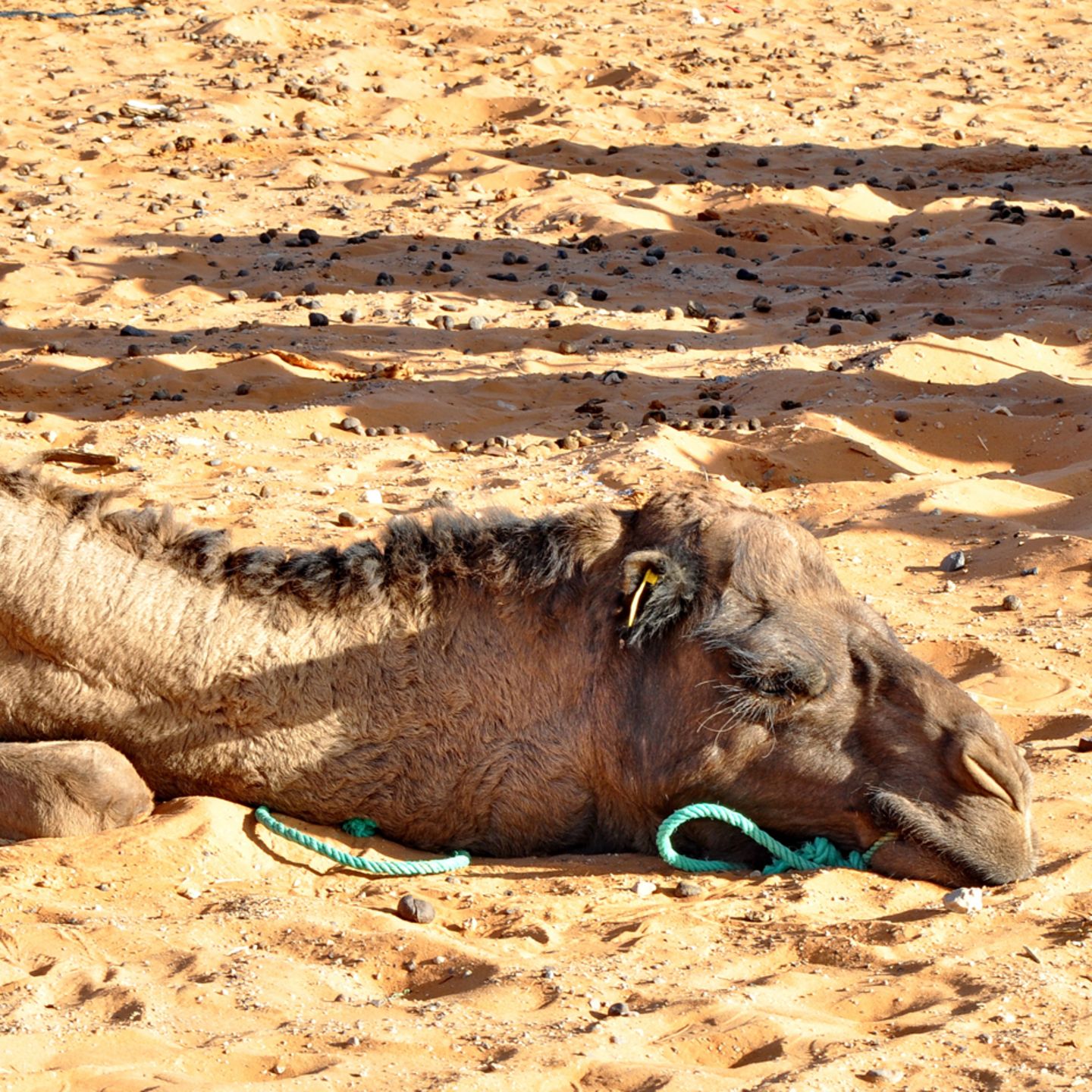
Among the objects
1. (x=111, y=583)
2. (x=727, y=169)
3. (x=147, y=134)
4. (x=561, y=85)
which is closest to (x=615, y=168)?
(x=727, y=169)

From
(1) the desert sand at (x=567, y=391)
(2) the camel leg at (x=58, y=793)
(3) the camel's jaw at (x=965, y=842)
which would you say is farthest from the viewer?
(2) the camel leg at (x=58, y=793)

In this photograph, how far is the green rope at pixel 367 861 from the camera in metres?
4.24

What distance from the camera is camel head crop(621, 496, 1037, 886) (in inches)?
159

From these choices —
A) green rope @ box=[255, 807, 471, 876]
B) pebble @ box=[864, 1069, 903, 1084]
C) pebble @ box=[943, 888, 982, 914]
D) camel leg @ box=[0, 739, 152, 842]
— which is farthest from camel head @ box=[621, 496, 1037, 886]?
camel leg @ box=[0, 739, 152, 842]

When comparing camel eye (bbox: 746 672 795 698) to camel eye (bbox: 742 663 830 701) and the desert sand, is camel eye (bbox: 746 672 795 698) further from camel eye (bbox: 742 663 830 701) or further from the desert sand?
the desert sand

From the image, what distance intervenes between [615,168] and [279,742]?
11179mm

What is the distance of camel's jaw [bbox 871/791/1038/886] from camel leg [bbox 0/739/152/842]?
2171 mm

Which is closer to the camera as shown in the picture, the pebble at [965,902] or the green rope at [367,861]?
the pebble at [965,902]

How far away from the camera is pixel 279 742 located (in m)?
4.44

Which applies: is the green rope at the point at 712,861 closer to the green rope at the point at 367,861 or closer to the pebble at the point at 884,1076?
the green rope at the point at 367,861

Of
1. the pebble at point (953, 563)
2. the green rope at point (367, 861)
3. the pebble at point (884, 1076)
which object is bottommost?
the pebble at point (953, 563)

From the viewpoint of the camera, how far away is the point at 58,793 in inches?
169

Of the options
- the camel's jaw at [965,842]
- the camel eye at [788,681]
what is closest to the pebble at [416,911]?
the camel eye at [788,681]

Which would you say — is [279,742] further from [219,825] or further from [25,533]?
[25,533]
